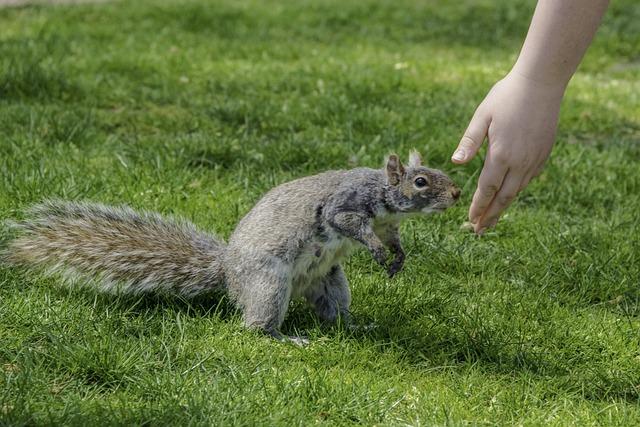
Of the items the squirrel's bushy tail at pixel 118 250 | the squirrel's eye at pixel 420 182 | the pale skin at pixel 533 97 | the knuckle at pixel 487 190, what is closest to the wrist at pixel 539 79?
the pale skin at pixel 533 97

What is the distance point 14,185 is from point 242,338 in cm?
139

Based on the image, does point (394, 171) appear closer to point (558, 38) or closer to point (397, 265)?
point (397, 265)

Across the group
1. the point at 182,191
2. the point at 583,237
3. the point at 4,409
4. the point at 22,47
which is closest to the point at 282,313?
the point at 4,409

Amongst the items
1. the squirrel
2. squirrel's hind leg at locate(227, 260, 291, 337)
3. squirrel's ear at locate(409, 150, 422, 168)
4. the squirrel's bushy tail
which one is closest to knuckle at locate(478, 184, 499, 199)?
the squirrel

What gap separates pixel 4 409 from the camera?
2105 mm

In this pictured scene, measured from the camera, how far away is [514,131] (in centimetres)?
228

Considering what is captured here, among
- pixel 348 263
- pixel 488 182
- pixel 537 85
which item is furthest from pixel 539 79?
pixel 348 263

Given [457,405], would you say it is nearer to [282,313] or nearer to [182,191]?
[282,313]

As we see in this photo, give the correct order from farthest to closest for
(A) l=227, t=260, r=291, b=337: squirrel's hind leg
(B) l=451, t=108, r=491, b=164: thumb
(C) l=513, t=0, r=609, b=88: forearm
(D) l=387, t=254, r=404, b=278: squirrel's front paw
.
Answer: (D) l=387, t=254, r=404, b=278: squirrel's front paw
(A) l=227, t=260, r=291, b=337: squirrel's hind leg
(B) l=451, t=108, r=491, b=164: thumb
(C) l=513, t=0, r=609, b=88: forearm

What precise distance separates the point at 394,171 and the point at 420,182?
0.08 meters

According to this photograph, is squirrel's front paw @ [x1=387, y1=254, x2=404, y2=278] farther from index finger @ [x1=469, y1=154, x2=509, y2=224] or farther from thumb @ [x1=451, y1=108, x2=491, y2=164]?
thumb @ [x1=451, y1=108, x2=491, y2=164]

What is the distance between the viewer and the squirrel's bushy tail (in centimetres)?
284

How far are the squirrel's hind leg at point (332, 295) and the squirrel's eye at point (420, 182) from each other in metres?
0.36

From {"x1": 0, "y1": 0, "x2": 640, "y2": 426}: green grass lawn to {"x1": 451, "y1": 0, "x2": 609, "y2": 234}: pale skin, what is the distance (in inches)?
24.9
